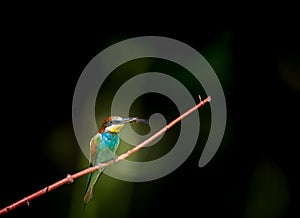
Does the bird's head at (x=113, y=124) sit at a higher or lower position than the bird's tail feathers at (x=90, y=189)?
higher

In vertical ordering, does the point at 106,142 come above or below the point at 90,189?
above

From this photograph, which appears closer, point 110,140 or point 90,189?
point 90,189

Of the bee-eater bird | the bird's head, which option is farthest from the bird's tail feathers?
the bird's head

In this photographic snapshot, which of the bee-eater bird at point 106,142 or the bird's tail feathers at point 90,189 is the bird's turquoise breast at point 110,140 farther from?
the bird's tail feathers at point 90,189

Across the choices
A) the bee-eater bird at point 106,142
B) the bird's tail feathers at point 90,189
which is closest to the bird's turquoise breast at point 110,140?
the bee-eater bird at point 106,142

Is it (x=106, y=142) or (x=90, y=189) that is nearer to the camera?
(x=90, y=189)

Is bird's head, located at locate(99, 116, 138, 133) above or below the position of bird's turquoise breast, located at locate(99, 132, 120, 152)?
above

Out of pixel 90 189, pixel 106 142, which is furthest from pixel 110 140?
pixel 90 189

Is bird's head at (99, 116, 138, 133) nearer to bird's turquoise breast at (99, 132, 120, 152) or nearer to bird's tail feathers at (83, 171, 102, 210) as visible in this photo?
bird's turquoise breast at (99, 132, 120, 152)

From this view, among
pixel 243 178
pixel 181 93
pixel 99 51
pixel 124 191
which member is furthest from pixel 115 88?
pixel 243 178

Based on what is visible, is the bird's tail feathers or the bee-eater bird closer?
the bird's tail feathers

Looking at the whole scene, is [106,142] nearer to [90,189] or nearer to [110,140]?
[110,140]
